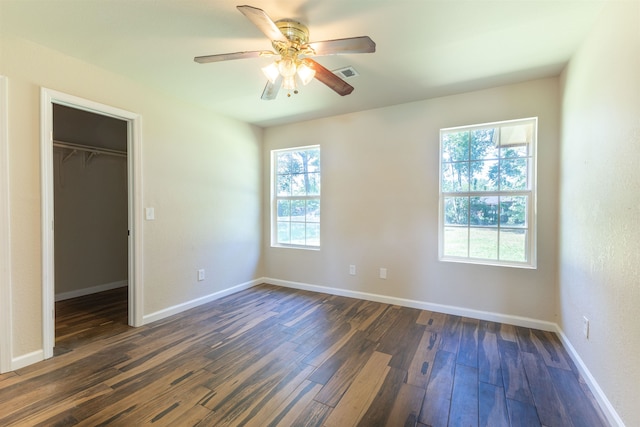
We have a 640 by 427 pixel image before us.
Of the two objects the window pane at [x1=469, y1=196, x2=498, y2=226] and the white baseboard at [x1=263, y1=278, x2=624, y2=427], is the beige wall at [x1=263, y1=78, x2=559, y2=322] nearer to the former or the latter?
the white baseboard at [x1=263, y1=278, x2=624, y2=427]

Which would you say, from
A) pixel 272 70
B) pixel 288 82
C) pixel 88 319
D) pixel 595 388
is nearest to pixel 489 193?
pixel 595 388

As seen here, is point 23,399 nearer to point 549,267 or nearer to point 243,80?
point 243,80

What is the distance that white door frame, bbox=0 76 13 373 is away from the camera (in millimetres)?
1991

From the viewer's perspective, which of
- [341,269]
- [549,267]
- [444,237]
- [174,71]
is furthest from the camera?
[341,269]

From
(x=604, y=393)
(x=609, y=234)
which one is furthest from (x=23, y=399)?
(x=609, y=234)

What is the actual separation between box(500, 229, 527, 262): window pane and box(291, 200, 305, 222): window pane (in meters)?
2.49

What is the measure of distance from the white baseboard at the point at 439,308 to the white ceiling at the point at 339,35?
92.5 inches

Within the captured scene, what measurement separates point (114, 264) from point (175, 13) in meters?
3.95

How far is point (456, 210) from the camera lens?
3.14 meters

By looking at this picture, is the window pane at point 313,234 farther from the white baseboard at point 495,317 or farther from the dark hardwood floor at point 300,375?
the dark hardwood floor at point 300,375

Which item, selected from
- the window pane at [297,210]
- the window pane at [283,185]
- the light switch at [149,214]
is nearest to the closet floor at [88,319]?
the light switch at [149,214]

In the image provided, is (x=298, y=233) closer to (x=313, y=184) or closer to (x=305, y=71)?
(x=313, y=184)

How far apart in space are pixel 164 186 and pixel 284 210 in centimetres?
174

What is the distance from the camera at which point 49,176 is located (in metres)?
2.22
